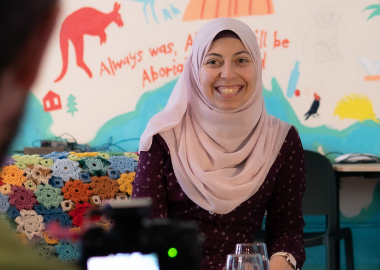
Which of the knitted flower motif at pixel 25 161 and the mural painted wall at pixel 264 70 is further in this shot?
the mural painted wall at pixel 264 70

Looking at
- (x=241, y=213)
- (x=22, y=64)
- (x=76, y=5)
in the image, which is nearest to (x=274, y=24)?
(x=76, y=5)

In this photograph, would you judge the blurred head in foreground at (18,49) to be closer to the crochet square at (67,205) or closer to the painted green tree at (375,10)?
the crochet square at (67,205)

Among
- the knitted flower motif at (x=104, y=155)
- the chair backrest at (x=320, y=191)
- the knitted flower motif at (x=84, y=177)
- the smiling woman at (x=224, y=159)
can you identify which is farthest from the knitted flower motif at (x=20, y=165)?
the chair backrest at (x=320, y=191)

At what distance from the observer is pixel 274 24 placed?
2.85 metres

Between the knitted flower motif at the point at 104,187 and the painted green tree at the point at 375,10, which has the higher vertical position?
the painted green tree at the point at 375,10

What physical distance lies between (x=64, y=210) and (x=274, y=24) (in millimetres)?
1656

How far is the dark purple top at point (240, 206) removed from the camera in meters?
1.53

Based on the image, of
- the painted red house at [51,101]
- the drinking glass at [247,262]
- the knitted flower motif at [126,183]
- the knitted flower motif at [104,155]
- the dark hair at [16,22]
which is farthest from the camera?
the painted red house at [51,101]

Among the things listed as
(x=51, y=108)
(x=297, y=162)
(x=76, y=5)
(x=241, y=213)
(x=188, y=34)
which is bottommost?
(x=241, y=213)

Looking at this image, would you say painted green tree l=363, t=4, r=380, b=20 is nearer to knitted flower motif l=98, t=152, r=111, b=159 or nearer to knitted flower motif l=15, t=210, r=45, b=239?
knitted flower motif l=98, t=152, r=111, b=159

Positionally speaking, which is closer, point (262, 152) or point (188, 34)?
point (262, 152)

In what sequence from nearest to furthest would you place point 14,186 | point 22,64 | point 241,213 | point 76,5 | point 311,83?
point 22,64, point 241,213, point 14,186, point 311,83, point 76,5

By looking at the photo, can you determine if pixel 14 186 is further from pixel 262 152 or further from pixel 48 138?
pixel 48 138

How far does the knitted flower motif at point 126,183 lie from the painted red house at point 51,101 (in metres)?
1.14
